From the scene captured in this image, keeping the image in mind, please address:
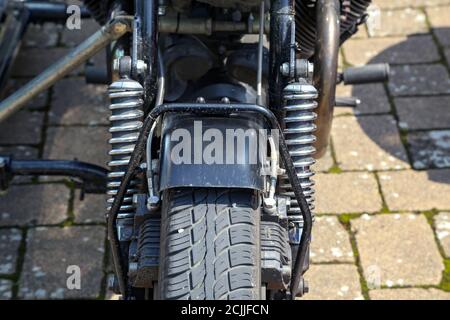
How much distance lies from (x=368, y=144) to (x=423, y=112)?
0.38 m

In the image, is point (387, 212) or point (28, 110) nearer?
point (387, 212)

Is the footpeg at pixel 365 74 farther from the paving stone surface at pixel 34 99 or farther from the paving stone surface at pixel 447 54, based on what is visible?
the paving stone surface at pixel 34 99

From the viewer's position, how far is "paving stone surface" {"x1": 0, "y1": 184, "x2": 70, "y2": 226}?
127 inches

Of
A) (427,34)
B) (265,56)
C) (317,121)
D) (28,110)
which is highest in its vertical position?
(427,34)

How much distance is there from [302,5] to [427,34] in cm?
199

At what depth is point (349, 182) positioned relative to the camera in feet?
11.1

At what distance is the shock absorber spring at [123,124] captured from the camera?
2.01m

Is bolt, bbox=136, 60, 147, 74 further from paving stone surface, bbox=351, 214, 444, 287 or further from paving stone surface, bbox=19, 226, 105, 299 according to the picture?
paving stone surface, bbox=351, 214, 444, 287

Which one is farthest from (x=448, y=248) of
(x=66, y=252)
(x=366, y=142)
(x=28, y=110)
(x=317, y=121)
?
(x=28, y=110)

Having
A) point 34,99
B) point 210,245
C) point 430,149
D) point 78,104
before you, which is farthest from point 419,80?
point 210,245

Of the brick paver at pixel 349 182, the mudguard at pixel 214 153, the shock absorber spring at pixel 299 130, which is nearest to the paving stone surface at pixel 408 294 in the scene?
the brick paver at pixel 349 182

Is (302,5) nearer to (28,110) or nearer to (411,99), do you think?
(411,99)

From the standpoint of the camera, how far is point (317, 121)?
2.38 metres

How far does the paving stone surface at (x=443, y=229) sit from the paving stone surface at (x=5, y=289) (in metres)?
1.72
